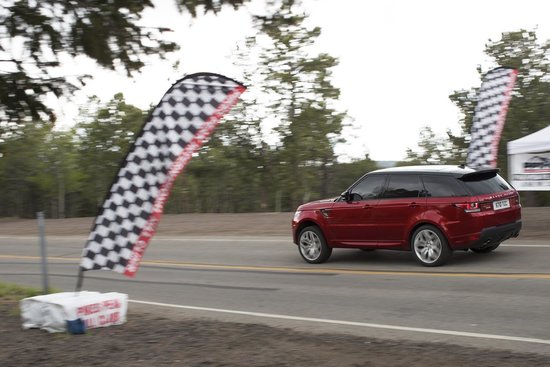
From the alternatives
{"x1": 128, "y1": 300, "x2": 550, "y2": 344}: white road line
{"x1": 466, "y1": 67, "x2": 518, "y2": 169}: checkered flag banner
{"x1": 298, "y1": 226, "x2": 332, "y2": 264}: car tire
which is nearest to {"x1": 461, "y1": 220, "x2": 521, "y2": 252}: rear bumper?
{"x1": 298, "y1": 226, "x2": 332, "y2": 264}: car tire

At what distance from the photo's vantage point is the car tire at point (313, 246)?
13227mm

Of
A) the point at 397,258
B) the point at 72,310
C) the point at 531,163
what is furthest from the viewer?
the point at 531,163

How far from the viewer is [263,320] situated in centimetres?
847

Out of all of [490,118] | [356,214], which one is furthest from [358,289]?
[490,118]

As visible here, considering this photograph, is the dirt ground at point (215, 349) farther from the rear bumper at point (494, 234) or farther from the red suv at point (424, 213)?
the rear bumper at point (494, 234)

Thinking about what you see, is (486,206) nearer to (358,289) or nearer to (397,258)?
(397,258)

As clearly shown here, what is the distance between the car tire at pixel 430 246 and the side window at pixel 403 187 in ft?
2.22

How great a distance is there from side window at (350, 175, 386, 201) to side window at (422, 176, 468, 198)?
0.94m

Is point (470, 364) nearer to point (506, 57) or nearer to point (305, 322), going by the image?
point (305, 322)

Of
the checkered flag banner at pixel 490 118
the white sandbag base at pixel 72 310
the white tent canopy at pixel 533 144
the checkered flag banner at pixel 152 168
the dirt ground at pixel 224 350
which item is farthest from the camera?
the checkered flag banner at pixel 490 118

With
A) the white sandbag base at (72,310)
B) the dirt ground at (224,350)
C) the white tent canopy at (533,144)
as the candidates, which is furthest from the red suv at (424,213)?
the white sandbag base at (72,310)

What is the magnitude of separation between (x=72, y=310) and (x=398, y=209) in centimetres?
666

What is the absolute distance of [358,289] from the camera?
33.7 feet

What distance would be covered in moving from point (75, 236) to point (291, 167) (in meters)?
16.8
